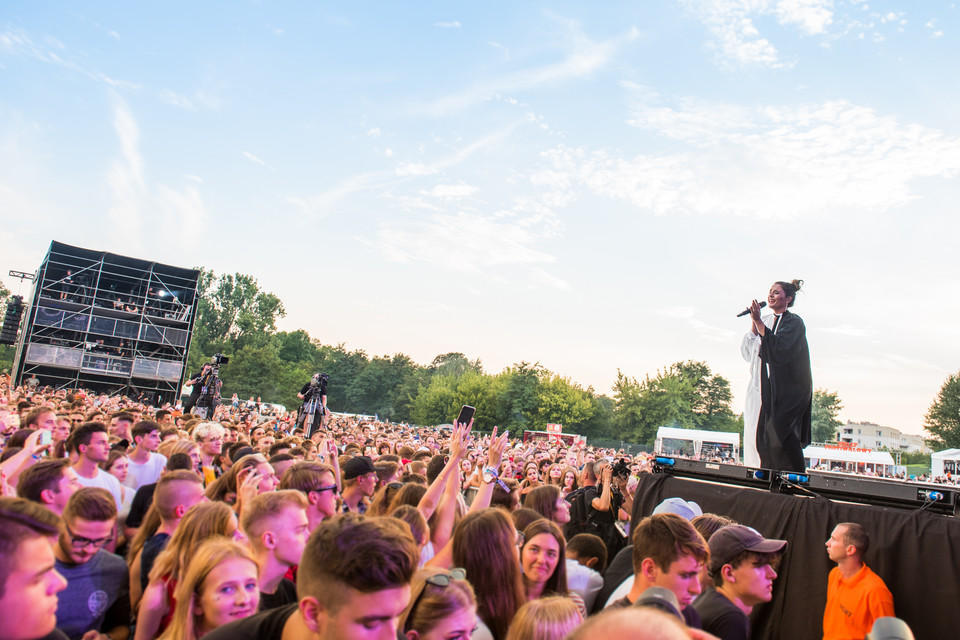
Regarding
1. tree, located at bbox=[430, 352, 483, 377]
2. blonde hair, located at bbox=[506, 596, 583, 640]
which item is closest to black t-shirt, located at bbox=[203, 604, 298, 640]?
blonde hair, located at bbox=[506, 596, 583, 640]

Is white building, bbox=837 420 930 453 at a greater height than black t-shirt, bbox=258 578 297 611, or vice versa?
white building, bbox=837 420 930 453

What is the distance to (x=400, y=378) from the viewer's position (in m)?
98.6

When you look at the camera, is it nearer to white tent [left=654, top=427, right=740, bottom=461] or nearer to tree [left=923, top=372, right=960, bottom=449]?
white tent [left=654, top=427, right=740, bottom=461]

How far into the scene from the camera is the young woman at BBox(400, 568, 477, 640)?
233cm

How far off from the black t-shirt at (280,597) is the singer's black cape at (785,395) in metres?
5.22

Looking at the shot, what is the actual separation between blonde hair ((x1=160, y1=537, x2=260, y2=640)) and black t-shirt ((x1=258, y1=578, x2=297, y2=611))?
1.29 feet

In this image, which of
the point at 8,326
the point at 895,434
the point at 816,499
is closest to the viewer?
the point at 816,499

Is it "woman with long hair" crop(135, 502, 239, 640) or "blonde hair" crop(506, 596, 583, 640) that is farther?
"woman with long hair" crop(135, 502, 239, 640)

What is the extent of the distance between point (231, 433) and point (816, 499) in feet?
26.3

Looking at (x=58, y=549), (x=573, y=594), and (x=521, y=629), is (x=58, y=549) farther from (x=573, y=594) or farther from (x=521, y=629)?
(x=573, y=594)

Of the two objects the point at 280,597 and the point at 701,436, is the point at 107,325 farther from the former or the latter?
the point at 280,597

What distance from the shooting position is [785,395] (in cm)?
663

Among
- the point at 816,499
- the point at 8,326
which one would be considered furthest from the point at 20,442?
the point at 8,326

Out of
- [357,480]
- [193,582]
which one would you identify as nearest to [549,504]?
[357,480]
